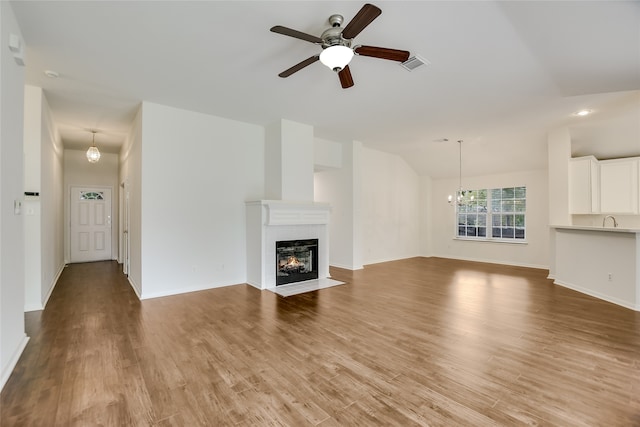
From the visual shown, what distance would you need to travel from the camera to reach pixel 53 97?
4176 mm

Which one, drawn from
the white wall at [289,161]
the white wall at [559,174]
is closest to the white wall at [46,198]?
the white wall at [289,161]

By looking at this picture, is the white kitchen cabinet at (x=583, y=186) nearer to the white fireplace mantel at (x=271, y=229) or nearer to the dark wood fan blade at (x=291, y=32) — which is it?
the white fireplace mantel at (x=271, y=229)

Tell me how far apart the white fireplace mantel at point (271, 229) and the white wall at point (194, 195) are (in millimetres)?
294

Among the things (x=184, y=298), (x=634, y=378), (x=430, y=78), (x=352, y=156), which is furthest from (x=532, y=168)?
(x=184, y=298)

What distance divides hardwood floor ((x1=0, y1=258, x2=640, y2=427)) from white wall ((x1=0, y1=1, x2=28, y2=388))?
25 centimetres

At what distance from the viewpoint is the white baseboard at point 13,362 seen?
2154 millimetres

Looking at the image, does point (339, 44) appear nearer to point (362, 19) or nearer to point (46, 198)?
point (362, 19)

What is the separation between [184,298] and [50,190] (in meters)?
3.02

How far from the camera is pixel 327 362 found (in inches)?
98.6

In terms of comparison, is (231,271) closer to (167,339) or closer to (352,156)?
(167,339)

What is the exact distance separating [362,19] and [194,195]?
3811 mm

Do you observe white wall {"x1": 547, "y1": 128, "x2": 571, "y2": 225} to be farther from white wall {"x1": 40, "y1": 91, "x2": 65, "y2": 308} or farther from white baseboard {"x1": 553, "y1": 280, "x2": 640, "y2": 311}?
white wall {"x1": 40, "y1": 91, "x2": 65, "y2": 308}

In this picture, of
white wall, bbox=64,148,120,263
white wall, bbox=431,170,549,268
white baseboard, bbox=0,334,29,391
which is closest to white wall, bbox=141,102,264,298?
white baseboard, bbox=0,334,29,391

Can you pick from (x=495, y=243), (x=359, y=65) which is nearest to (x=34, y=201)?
(x=359, y=65)
